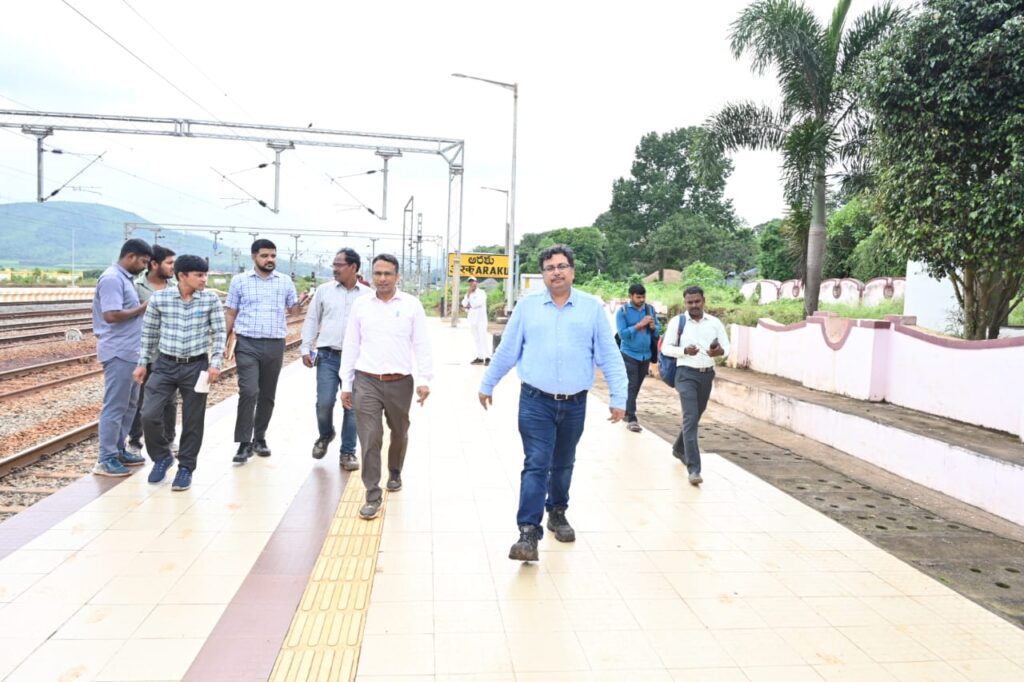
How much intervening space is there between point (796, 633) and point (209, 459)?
485 centimetres

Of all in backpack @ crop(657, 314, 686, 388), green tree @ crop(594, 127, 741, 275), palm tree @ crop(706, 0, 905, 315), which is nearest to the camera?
backpack @ crop(657, 314, 686, 388)

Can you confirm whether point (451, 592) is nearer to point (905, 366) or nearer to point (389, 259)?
point (389, 259)

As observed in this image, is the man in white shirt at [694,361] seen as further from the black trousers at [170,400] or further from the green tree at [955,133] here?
the green tree at [955,133]

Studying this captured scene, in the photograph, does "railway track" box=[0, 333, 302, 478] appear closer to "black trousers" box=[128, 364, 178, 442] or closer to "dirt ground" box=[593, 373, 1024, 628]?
"black trousers" box=[128, 364, 178, 442]

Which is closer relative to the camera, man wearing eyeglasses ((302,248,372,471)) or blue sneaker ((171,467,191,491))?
blue sneaker ((171,467,191,491))

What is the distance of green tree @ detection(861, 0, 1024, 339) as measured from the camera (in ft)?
27.8

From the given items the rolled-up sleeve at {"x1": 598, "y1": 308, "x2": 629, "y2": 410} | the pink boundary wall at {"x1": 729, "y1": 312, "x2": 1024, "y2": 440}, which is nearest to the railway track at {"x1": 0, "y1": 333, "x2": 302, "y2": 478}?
the rolled-up sleeve at {"x1": 598, "y1": 308, "x2": 629, "y2": 410}

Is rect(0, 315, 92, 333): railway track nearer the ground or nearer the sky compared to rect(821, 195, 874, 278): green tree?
nearer the ground

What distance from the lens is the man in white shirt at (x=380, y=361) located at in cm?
513

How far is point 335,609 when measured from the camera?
12.2 feet

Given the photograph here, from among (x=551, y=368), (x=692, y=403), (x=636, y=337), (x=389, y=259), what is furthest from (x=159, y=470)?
(x=636, y=337)

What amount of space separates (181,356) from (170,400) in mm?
404

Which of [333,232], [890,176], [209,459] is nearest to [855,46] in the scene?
[890,176]

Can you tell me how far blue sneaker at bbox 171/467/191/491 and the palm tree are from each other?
1240 centimetres
